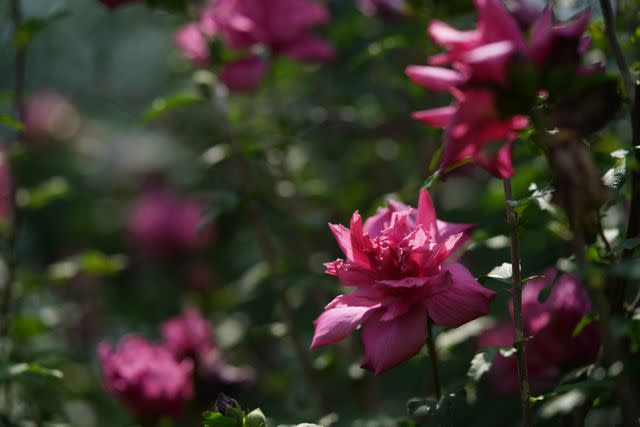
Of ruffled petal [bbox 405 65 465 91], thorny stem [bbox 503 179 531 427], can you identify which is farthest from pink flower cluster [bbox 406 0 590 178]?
thorny stem [bbox 503 179 531 427]

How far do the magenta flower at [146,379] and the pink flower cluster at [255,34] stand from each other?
452 millimetres

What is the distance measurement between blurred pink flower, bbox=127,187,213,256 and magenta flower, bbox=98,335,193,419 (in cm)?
86

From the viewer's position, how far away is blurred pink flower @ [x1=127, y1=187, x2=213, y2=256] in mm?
1910

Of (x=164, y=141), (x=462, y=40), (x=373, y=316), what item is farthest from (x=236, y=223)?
(x=462, y=40)

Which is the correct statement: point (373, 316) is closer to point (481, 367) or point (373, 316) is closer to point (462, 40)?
point (481, 367)

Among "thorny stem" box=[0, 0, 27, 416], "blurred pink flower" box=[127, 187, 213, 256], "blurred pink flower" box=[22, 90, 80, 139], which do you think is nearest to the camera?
"thorny stem" box=[0, 0, 27, 416]

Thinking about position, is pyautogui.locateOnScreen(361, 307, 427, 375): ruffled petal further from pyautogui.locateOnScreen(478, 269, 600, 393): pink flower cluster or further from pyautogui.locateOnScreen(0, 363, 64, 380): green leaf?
pyautogui.locateOnScreen(0, 363, 64, 380): green leaf

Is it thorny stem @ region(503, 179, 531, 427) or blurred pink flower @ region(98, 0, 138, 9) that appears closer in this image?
thorny stem @ region(503, 179, 531, 427)

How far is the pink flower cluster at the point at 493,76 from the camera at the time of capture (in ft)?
1.62

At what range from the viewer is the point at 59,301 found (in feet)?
5.82

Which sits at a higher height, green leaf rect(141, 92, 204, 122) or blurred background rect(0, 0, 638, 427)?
green leaf rect(141, 92, 204, 122)

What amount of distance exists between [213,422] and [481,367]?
0.25m

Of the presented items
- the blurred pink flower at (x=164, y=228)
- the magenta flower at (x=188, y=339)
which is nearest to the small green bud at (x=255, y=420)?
the magenta flower at (x=188, y=339)

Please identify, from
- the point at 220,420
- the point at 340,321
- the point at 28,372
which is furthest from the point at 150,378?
the point at 340,321
